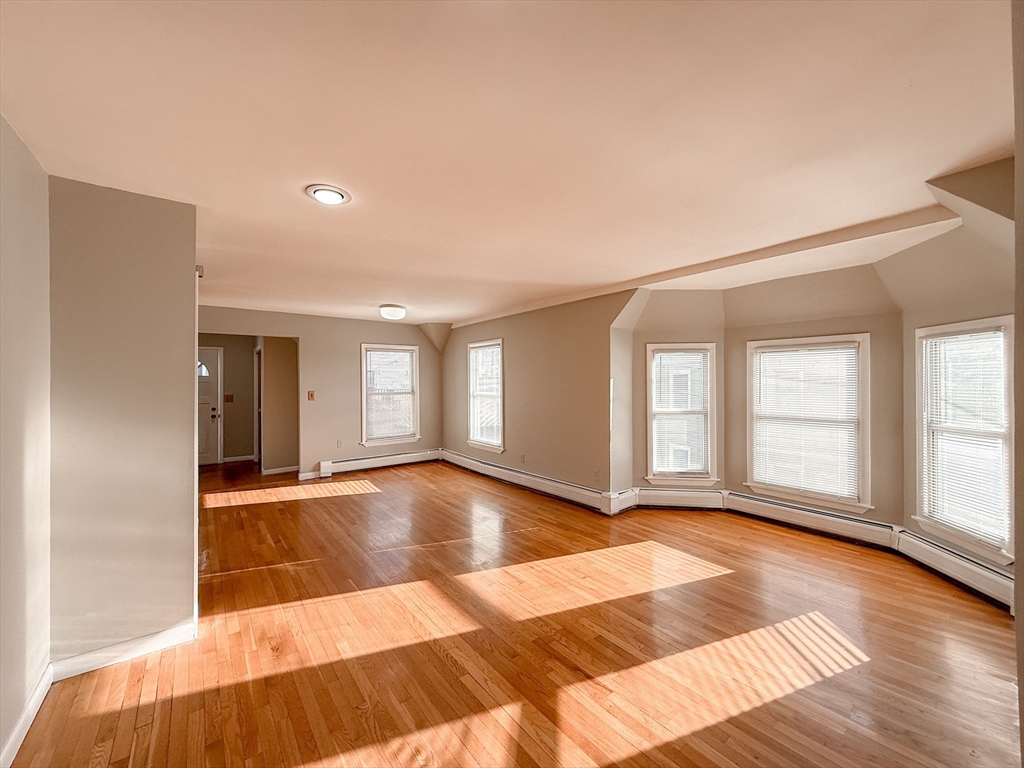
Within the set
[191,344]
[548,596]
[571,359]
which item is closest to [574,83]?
[191,344]

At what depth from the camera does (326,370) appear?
21.7 ft

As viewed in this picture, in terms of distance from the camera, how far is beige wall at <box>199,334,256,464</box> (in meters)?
7.59

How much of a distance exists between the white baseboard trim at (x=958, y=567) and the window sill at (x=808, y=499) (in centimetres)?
34

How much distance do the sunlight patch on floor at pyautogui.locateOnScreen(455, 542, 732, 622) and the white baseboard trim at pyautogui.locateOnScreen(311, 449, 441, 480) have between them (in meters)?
4.22

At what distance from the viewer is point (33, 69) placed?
131 centimetres

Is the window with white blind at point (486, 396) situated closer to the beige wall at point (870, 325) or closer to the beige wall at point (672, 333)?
the beige wall at point (672, 333)

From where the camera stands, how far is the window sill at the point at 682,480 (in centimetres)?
485

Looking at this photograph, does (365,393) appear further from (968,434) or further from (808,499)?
(968,434)

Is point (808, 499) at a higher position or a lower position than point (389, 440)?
lower

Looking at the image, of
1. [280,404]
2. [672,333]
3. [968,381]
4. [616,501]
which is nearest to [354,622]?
[616,501]

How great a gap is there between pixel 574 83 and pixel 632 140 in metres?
0.44

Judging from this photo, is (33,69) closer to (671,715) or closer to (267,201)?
(267,201)

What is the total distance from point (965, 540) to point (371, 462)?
696 cm

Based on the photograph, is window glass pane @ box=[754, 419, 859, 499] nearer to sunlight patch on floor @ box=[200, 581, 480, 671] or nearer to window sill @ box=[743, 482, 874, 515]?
window sill @ box=[743, 482, 874, 515]
